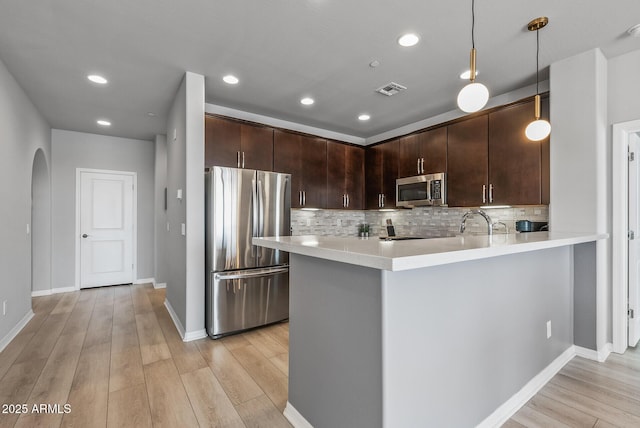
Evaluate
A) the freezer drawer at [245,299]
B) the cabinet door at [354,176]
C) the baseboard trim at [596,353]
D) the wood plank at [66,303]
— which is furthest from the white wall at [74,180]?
the baseboard trim at [596,353]

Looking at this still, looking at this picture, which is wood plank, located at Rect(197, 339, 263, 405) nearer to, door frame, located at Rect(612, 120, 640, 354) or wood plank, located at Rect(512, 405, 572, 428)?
wood plank, located at Rect(512, 405, 572, 428)

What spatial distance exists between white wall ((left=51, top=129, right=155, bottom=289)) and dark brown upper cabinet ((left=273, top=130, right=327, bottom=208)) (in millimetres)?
3105

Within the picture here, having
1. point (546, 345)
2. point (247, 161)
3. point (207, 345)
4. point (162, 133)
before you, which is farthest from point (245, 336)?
point (162, 133)

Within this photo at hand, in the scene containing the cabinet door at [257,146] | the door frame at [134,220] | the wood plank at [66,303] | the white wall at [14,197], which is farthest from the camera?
the door frame at [134,220]

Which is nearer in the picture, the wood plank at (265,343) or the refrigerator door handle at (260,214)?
the wood plank at (265,343)

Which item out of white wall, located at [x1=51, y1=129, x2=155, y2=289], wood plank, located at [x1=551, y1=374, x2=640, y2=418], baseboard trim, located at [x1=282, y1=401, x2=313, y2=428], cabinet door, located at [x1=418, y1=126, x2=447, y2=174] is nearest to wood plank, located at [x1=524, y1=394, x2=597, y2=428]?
wood plank, located at [x1=551, y1=374, x2=640, y2=418]

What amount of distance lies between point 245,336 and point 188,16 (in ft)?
9.26

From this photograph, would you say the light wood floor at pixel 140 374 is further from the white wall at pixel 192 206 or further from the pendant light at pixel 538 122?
the pendant light at pixel 538 122

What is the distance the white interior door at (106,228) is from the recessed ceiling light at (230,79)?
3.47 m

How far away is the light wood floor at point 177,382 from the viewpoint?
1809 millimetres

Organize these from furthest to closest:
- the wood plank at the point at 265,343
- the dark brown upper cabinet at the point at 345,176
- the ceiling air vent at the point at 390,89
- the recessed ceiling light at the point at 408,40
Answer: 1. the dark brown upper cabinet at the point at 345,176
2. the ceiling air vent at the point at 390,89
3. the wood plank at the point at 265,343
4. the recessed ceiling light at the point at 408,40

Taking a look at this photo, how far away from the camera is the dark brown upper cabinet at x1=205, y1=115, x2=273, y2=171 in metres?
3.40

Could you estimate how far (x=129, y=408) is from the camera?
1.91m

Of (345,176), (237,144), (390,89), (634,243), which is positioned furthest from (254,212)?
(634,243)
